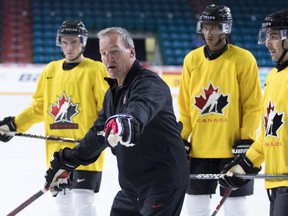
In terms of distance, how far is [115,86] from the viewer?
1.98m

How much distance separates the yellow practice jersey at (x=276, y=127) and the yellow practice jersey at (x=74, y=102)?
1089 millimetres

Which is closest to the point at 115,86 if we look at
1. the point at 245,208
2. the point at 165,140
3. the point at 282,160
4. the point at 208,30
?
the point at 165,140

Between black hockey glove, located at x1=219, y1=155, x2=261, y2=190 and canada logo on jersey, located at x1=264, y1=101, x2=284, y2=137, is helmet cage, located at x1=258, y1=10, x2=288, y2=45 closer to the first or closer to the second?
canada logo on jersey, located at x1=264, y1=101, x2=284, y2=137

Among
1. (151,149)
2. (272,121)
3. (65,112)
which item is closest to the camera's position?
(151,149)

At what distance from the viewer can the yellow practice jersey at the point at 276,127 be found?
7.05ft

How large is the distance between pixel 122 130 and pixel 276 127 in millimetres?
764

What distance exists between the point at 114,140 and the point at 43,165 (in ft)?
9.89

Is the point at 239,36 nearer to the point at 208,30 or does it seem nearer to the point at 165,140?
the point at 208,30

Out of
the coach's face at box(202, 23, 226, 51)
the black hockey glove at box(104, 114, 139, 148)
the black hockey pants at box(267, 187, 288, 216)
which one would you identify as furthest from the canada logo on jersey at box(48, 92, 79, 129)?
the black hockey glove at box(104, 114, 139, 148)

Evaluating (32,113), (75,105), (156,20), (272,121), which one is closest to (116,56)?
(272,121)

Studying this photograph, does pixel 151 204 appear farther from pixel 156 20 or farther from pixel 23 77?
pixel 156 20

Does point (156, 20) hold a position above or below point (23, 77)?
above

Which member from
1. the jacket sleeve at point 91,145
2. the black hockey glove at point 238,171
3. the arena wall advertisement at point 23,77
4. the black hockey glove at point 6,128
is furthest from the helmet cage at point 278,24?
the arena wall advertisement at point 23,77

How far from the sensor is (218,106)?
115 inches
